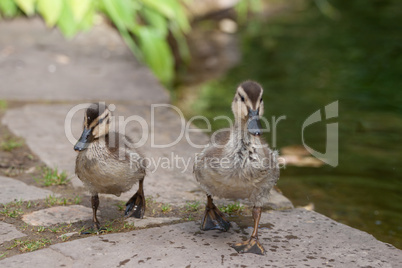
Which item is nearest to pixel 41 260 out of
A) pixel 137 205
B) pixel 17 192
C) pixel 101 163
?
pixel 101 163

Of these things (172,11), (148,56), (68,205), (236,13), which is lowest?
(68,205)

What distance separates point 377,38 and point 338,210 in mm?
7165

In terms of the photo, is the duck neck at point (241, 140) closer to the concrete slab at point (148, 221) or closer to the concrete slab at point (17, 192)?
the concrete slab at point (148, 221)

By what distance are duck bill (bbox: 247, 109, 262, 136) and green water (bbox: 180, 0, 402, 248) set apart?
6.03 ft

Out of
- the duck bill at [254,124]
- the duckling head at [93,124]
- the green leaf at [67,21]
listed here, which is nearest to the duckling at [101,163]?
the duckling head at [93,124]

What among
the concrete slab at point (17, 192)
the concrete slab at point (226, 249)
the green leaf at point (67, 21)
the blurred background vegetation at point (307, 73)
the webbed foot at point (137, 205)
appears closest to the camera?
the concrete slab at point (226, 249)

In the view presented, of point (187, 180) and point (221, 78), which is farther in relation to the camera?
point (221, 78)

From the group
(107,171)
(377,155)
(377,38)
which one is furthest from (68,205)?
(377,38)

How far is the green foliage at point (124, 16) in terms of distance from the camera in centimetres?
721

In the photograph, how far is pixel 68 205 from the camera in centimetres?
445

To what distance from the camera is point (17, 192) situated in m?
4.53

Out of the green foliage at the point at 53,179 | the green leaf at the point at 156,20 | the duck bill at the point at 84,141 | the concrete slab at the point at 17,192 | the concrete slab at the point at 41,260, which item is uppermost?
the green leaf at the point at 156,20

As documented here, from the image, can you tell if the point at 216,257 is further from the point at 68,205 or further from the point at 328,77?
the point at 328,77

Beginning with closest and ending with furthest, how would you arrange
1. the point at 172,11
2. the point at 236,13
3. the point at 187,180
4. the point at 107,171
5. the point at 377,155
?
the point at 107,171
the point at 187,180
the point at 377,155
the point at 172,11
the point at 236,13
